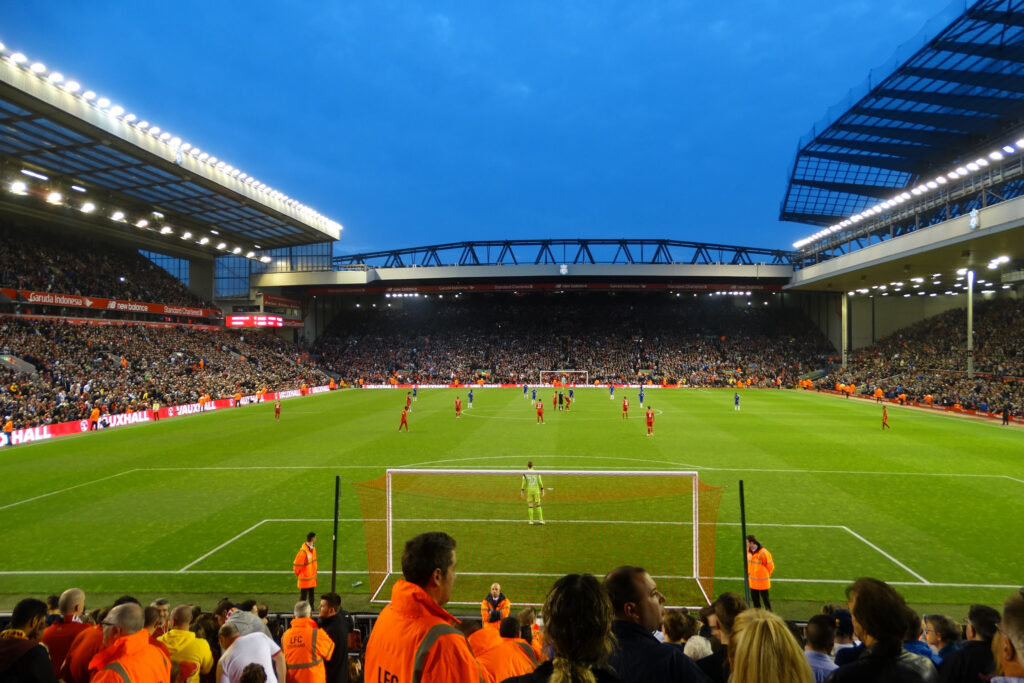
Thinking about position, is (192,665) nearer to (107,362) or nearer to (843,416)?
(843,416)

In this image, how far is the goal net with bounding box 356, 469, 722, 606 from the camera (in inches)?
380

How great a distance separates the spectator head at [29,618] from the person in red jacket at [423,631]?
322cm

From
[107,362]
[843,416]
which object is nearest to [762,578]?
[843,416]

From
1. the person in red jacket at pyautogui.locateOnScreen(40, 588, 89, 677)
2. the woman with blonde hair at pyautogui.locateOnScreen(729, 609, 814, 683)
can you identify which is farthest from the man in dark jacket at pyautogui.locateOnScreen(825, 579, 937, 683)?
the person in red jacket at pyautogui.locateOnScreen(40, 588, 89, 677)

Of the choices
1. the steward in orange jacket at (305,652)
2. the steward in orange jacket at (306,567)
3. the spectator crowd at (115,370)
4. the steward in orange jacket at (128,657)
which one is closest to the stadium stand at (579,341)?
the spectator crowd at (115,370)

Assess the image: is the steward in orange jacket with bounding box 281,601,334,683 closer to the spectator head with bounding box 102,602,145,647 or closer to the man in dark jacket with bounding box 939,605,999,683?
the spectator head with bounding box 102,602,145,647

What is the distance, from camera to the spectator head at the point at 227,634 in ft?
15.6

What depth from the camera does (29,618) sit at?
13.3 feet

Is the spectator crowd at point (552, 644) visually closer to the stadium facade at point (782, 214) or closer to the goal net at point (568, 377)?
the stadium facade at point (782, 214)

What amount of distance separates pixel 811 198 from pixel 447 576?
63344mm

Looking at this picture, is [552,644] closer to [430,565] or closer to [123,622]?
[430,565]

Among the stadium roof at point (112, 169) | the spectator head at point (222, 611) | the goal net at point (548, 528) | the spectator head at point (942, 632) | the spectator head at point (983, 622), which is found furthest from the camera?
the stadium roof at point (112, 169)

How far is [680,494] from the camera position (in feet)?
48.5

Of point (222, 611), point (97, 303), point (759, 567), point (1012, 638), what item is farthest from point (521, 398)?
point (1012, 638)
